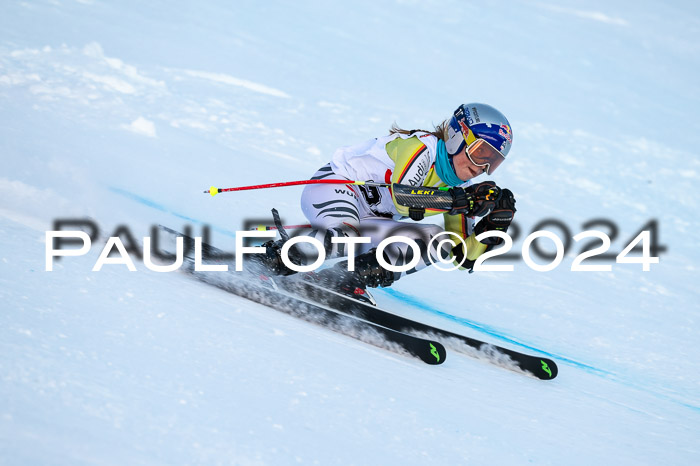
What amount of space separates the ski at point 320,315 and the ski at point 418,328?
0.23 feet

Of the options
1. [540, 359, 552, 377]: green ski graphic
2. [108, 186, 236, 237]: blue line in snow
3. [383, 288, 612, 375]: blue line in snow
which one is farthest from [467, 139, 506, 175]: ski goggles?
[108, 186, 236, 237]: blue line in snow

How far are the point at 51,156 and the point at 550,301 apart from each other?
13.1 ft

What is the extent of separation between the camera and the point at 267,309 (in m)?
3.80

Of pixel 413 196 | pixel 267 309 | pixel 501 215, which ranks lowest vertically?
A: pixel 267 309

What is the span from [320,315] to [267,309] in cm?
27

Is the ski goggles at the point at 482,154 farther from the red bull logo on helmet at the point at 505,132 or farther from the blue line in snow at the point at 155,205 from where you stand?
the blue line in snow at the point at 155,205

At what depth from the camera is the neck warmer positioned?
4012 millimetres

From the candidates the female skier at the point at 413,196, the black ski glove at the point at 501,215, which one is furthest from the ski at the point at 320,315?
the black ski glove at the point at 501,215

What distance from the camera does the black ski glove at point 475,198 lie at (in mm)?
3760

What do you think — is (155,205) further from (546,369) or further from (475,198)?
(546,369)

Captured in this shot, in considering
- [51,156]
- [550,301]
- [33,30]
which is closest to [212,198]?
[51,156]

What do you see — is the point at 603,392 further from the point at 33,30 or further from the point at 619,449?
the point at 33,30

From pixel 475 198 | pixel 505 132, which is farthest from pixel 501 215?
pixel 505 132

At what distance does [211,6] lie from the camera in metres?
17.1
